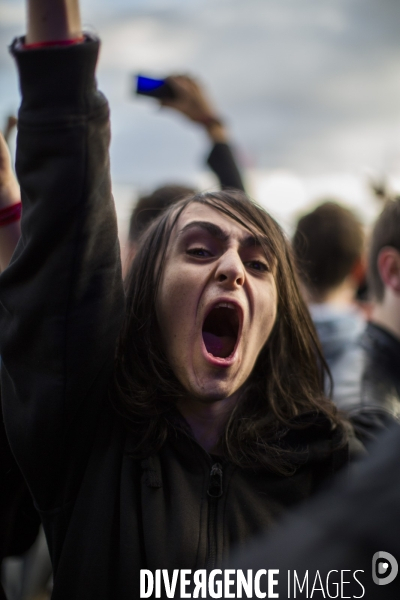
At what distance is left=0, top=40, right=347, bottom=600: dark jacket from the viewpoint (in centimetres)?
113

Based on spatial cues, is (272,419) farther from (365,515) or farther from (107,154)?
(365,515)

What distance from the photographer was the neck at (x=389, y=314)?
250 cm

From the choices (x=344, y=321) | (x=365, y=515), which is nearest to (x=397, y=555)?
(x=365, y=515)

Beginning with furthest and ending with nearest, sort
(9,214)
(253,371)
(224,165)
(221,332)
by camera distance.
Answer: (224,165) → (221,332) → (253,371) → (9,214)

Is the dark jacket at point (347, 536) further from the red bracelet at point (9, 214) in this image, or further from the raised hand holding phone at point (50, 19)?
the red bracelet at point (9, 214)

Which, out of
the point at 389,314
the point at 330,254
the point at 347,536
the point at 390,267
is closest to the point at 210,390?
the point at 347,536

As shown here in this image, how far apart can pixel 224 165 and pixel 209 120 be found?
0.29 metres

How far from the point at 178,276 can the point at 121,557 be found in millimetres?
697

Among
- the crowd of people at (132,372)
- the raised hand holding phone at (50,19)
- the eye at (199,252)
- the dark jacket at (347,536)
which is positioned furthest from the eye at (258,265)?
the dark jacket at (347,536)

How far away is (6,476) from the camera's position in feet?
5.01

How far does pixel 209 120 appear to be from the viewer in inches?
119

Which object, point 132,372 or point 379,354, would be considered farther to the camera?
point 379,354

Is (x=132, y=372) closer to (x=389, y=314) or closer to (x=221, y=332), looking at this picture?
(x=221, y=332)

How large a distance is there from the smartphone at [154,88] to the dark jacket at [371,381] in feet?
4.68
